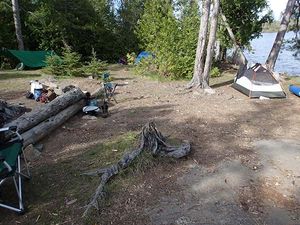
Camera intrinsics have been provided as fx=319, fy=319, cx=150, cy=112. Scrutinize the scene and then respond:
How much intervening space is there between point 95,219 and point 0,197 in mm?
1150

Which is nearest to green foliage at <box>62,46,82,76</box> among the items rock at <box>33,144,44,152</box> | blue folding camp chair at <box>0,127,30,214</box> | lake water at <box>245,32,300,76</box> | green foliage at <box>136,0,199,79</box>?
green foliage at <box>136,0,199,79</box>

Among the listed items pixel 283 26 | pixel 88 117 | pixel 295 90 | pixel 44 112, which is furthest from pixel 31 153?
pixel 283 26

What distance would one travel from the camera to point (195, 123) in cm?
586

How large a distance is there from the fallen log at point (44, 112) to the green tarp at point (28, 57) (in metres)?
6.48

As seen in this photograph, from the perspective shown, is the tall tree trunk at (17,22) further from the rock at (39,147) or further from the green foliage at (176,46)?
the rock at (39,147)

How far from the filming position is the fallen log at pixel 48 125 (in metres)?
4.87

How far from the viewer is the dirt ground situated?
10.2 ft

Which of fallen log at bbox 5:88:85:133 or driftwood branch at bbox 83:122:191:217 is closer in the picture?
driftwood branch at bbox 83:122:191:217

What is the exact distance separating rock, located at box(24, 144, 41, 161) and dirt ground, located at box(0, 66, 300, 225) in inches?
3.3

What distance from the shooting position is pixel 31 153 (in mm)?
4578

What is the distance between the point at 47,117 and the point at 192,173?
9.81 ft

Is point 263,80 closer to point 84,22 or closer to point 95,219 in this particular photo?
point 95,219

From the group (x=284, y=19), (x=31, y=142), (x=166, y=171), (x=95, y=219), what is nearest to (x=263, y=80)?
(x=284, y=19)

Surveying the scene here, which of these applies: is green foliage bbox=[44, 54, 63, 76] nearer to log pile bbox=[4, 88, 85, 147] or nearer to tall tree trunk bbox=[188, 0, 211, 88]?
log pile bbox=[4, 88, 85, 147]
